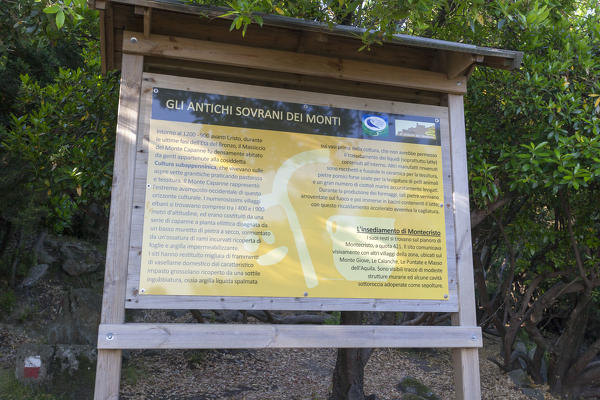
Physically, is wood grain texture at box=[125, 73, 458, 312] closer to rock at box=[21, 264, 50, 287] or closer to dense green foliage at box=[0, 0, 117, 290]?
dense green foliage at box=[0, 0, 117, 290]

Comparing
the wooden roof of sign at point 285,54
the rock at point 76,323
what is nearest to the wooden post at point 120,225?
the wooden roof of sign at point 285,54

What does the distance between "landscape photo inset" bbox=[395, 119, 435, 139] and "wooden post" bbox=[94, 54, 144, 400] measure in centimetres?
202

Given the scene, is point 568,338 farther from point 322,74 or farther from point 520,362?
point 322,74

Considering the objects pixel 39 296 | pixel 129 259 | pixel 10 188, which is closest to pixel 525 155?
pixel 129 259

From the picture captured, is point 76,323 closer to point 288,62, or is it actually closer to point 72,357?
point 72,357

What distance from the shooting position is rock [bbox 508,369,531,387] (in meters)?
8.59

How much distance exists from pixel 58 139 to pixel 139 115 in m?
2.70

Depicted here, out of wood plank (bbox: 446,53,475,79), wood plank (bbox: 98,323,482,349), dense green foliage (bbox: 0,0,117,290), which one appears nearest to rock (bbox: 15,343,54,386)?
dense green foliage (bbox: 0,0,117,290)

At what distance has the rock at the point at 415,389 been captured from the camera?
303 inches

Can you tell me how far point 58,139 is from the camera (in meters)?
5.40

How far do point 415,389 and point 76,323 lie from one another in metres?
5.64

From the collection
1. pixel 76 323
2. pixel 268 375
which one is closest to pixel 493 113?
pixel 268 375

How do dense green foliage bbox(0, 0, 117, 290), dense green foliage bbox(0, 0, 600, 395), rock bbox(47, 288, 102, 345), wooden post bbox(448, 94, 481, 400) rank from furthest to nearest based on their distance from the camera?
1. rock bbox(47, 288, 102, 345)
2. dense green foliage bbox(0, 0, 117, 290)
3. dense green foliage bbox(0, 0, 600, 395)
4. wooden post bbox(448, 94, 481, 400)

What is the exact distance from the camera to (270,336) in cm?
320
